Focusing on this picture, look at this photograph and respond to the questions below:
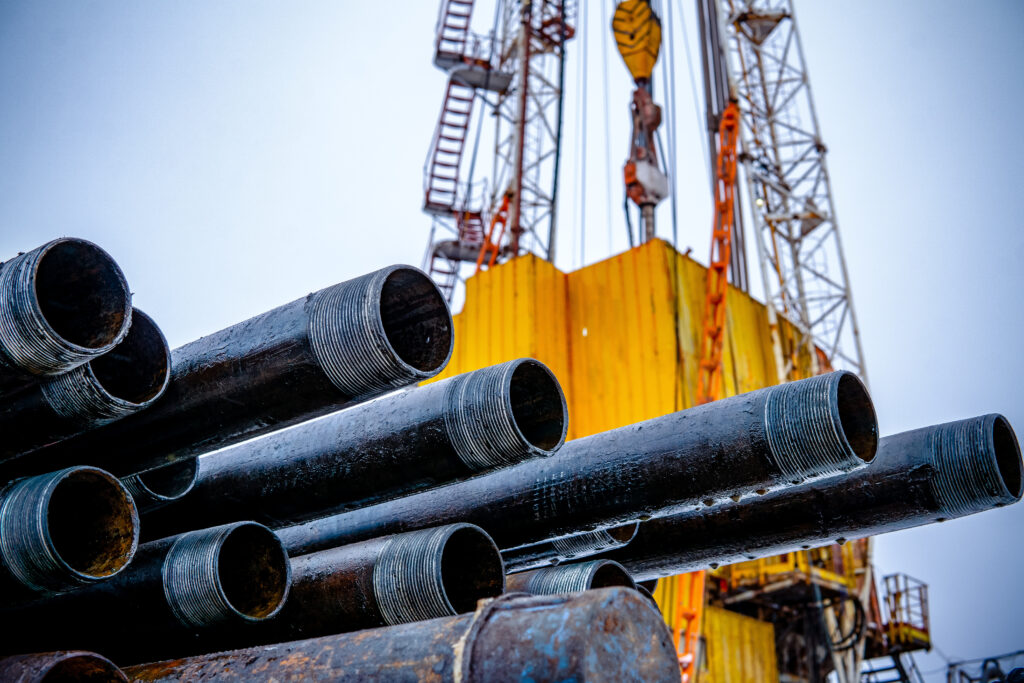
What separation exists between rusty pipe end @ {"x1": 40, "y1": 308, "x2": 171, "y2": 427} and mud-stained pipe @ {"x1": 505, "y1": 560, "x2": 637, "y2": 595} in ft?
4.61

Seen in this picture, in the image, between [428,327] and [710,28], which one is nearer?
[428,327]

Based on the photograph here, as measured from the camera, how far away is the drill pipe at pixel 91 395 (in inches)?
94.0

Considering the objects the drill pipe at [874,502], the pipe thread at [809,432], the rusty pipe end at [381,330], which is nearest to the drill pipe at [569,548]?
the drill pipe at [874,502]

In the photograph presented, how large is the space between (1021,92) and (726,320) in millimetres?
21721

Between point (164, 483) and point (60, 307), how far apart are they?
3.18 ft

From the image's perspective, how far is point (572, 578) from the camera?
2982 mm

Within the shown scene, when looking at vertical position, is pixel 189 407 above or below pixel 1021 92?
below

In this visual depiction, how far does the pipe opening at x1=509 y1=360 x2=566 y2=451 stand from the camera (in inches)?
107

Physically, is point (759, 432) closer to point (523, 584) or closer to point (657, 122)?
point (523, 584)

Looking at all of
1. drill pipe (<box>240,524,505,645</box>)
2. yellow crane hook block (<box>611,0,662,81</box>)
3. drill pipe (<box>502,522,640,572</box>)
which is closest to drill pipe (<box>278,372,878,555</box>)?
drill pipe (<box>502,522,640,572</box>)

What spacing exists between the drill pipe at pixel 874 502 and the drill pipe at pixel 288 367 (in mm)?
1422

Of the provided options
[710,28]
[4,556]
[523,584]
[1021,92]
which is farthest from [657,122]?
[1021,92]

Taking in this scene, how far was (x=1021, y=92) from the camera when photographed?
29.8 m

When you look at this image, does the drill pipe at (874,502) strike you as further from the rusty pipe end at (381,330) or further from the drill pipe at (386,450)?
the rusty pipe end at (381,330)
